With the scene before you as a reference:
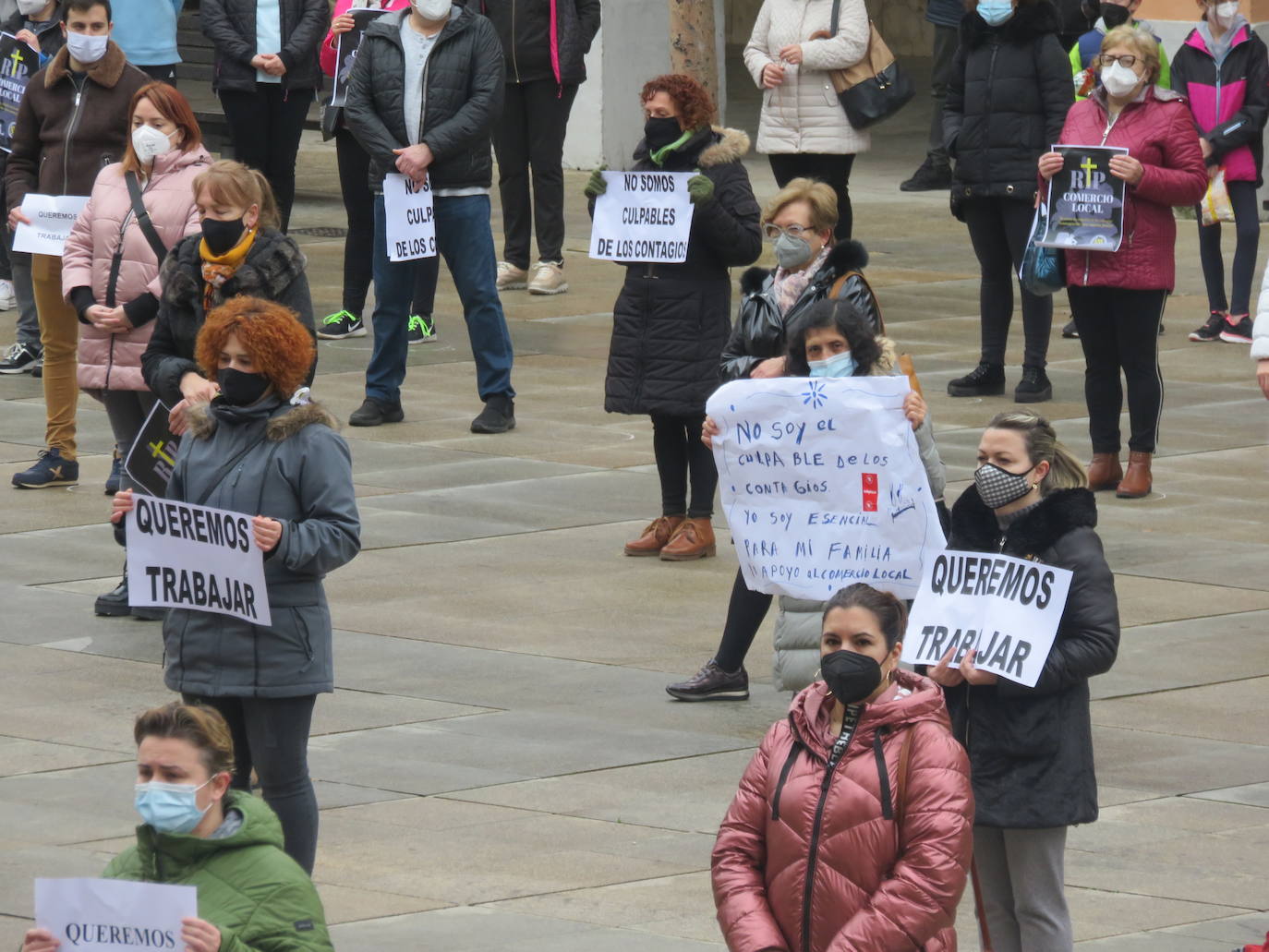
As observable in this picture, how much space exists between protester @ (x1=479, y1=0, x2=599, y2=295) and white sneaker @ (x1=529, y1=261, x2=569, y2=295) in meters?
0.17

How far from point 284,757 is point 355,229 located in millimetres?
9058

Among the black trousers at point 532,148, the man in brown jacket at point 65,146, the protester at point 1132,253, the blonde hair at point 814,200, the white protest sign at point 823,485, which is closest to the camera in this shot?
the white protest sign at point 823,485

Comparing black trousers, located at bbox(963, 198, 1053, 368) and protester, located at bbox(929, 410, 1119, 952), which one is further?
black trousers, located at bbox(963, 198, 1053, 368)

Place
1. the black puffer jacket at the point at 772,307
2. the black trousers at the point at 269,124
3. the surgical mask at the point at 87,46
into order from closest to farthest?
the black puffer jacket at the point at 772,307 < the surgical mask at the point at 87,46 < the black trousers at the point at 269,124

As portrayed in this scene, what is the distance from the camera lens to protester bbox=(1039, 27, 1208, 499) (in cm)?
1133

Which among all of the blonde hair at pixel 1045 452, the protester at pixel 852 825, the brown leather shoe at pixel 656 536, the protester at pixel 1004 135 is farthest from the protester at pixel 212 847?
the protester at pixel 1004 135

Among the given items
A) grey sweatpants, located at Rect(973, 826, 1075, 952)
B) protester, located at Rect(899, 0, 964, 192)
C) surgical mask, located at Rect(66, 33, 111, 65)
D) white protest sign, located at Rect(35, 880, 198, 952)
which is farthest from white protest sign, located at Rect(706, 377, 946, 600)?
protester, located at Rect(899, 0, 964, 192)

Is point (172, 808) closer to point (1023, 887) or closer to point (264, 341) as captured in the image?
point (264, 341)

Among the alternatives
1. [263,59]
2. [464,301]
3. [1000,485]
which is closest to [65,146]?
[464,301]

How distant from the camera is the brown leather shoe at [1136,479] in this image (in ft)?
38.0

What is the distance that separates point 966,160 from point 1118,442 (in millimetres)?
2307

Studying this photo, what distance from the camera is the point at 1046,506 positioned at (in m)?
5.77

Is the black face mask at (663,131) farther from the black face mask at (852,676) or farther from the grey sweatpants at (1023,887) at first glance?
the black face mask at (852,676)

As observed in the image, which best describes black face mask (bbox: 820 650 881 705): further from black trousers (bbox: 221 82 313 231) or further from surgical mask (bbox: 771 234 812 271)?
black trousers (bbox: 221 82 313 231)
